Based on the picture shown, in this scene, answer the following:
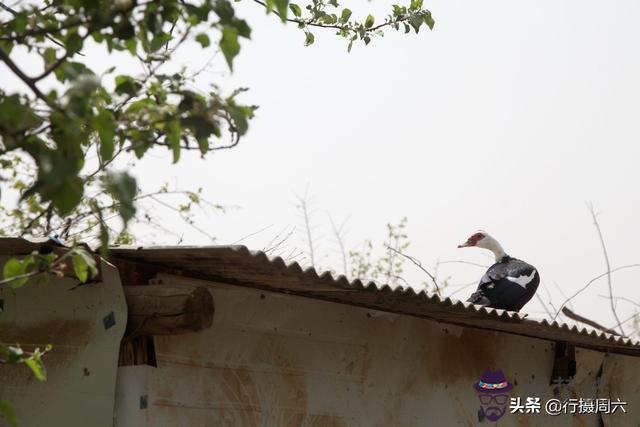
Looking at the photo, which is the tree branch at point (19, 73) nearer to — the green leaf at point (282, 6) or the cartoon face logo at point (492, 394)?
the green leaf at point (282, 6)

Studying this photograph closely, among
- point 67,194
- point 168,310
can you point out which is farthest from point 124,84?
point 168,310

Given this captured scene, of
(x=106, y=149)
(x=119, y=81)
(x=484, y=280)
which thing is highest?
(x=484, y=280)

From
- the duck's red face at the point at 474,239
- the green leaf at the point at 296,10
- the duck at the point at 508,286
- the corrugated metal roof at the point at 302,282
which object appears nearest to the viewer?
the corrugated metal roof at the point at 302,282

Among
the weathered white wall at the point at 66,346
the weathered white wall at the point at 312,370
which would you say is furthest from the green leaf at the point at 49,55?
the weathered white wall at the point at 312,370

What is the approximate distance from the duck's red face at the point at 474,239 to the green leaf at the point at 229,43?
6.74 meters

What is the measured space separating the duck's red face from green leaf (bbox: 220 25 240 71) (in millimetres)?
6743

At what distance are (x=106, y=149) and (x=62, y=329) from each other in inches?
78.3

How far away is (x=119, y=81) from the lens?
2549 millimetres

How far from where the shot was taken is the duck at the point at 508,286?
7090mm

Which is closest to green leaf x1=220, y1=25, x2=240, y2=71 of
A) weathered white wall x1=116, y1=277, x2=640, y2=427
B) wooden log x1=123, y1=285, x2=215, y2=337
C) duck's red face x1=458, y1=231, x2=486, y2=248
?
wooden log x1=123, y1=285, x2=215, y2=337

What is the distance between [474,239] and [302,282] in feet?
16.5

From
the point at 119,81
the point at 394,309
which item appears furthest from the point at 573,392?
the point at 119,81

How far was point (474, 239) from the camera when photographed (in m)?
9.11

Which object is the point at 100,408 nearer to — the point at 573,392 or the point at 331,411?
the point at 331,411
